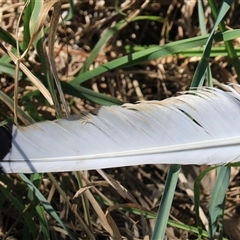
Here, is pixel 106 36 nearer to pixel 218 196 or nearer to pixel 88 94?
pixel 88 94

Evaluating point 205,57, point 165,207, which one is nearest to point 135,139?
point 165,207

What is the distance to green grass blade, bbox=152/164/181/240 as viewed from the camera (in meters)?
0.90

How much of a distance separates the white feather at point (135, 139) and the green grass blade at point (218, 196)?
15 centimetres

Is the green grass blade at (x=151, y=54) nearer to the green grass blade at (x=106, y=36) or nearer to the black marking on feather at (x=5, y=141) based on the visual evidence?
the green grass blade at (x=106, y=36)

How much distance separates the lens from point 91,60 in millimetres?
1251

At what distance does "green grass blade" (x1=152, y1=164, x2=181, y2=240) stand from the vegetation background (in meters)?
0.08

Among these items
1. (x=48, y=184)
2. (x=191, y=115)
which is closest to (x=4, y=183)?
(x=48, y=184)

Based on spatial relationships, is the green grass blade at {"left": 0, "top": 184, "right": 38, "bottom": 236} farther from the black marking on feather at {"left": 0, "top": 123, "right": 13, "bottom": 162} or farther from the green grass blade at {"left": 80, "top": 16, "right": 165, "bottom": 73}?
the green grass blade at {"left": 80, "top": 16, "right": 165, "bottom": 73}

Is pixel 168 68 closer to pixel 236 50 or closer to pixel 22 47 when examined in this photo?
pixel 236 50

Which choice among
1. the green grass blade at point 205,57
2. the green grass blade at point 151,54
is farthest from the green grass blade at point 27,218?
the green grass blade at point 205,57

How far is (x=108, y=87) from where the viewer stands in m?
1.34

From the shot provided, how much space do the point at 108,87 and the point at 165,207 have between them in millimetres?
512

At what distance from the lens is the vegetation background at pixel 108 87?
40.9 inches

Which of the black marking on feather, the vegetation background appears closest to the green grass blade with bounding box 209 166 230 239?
the vegetation background
